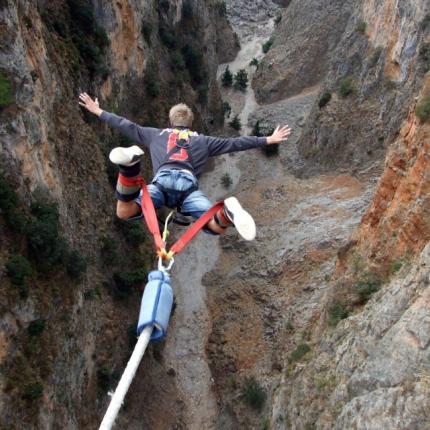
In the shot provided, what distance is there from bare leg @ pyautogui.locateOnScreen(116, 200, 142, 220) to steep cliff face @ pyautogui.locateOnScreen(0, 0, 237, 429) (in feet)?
28.9

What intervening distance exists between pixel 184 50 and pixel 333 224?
20.0 m

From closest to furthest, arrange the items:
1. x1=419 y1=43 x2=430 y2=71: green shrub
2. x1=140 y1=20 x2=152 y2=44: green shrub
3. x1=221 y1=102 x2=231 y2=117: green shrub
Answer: x1=419 y1=43 x2=430 y2=71: green shrub < x1=140 y1=20 x2=152 y2=44: green shrub < x1=221 y1=102 x2=231 y2=117: green shrub

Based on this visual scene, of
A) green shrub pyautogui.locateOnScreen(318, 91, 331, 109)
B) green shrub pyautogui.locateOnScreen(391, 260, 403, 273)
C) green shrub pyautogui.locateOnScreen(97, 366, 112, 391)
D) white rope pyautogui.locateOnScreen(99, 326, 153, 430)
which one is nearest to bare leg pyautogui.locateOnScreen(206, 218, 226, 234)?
white rope pyautogui.locateOnScreen(99, 326, 153, 430)

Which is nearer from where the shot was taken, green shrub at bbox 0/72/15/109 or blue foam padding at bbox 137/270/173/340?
blue foam padding at bbox 137/270/173/340

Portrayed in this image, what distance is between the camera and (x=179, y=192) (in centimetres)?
833

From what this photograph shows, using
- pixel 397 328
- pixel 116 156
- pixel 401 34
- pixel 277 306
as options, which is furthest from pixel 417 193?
pixel 401 34

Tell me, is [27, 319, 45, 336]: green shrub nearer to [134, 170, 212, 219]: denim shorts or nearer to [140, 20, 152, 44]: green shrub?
[134, 170, 212, 219]: denim shorts

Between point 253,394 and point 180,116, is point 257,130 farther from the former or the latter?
point 180,116

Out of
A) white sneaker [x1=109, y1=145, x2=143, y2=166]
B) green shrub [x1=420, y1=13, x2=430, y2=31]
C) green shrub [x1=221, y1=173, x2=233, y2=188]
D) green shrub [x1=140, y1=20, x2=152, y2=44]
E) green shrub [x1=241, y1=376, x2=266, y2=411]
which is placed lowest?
green shrub [x1=241, y1=376, x2=266, y2=411]

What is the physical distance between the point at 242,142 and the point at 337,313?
7.53 meters

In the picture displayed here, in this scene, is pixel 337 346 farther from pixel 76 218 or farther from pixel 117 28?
pixel 117 28

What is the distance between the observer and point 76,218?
783 inches

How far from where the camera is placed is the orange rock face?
12148 mm

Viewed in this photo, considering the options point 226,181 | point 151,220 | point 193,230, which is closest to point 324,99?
point 226,181
